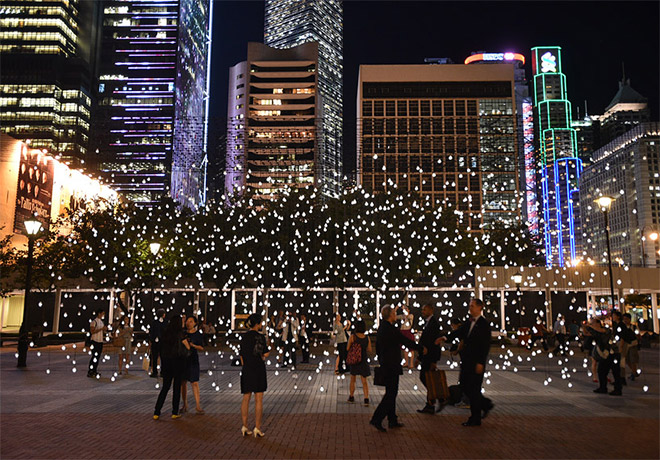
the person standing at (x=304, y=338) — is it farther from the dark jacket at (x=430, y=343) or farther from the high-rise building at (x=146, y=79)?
the high-rise building at (x=146, y=79)

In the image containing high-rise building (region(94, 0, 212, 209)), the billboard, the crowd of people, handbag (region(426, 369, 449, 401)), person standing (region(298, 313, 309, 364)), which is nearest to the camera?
the crowd of people

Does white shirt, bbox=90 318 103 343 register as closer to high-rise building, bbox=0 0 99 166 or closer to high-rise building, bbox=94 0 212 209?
high-rise building, bbox=0 0 99 166

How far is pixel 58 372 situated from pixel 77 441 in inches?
344

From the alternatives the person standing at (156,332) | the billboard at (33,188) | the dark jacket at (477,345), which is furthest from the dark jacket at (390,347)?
the billboard at (33,188)

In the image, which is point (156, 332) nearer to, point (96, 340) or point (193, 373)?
point (96, 340)

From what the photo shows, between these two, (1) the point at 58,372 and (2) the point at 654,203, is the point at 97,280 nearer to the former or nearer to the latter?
(1) the point at 58,372

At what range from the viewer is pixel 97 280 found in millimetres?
25969

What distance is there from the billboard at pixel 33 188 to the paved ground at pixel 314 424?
2682 centimetres

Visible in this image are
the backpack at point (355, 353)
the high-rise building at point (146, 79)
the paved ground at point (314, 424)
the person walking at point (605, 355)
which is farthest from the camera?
the high-rise building at point (146, 79)

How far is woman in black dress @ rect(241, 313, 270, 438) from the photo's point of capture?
23.5 feet

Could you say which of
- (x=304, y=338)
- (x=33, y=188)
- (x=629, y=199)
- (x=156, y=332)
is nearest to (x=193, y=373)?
(x=156, y=332)

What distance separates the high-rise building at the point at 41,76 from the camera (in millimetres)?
114562

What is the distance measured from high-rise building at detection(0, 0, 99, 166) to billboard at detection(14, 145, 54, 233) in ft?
265

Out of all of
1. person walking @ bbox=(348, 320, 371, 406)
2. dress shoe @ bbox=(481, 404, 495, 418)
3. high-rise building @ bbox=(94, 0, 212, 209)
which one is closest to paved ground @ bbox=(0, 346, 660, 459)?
dress shoe @ bbox=(481, 404, 495, 418)
